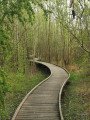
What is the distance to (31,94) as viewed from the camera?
28.1 feet

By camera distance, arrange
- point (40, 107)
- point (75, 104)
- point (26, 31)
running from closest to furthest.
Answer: point (40, 107) → point (75, 104) → point (26, 31)

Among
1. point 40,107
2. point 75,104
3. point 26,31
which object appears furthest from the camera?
point 26,31

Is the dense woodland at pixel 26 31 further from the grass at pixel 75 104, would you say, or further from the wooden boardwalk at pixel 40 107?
the grass at pixel 75 104

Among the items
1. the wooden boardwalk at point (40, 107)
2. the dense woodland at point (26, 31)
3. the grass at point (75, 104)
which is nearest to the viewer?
the dense woodland at point (26, 31)

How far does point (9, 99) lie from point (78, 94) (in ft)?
12.9

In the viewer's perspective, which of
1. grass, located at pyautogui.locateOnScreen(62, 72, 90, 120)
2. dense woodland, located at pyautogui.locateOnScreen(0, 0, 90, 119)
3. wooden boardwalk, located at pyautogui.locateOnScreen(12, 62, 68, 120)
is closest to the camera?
dense woodland, located at pyautogui.locateOnScreen(0, 0, 90, 119)

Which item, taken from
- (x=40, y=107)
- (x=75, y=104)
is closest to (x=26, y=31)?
(x=75, y=104)

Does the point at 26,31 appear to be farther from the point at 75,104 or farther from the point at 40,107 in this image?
the point at 40,107

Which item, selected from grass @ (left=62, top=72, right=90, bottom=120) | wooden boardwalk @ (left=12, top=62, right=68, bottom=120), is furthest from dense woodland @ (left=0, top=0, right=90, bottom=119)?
grass @ (left=62, top=72, right=90, bottom=120)

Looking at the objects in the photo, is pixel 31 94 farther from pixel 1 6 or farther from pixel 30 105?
pixel 1 6

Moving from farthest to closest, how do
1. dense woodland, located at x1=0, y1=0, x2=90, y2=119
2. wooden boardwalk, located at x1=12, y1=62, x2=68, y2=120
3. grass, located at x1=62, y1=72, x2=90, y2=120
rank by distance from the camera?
grass, located at x1=62, y1=72, x2=90, y2=120
wooden boardwalk, located at x1=12, y1=62, x2=68, y2=120
dense woodland, located at x1=0, y1=0, x2=90, y2=119

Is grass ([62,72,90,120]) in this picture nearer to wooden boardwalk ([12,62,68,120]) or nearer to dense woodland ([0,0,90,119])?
wooden boardwalk ([12,62,68,120])

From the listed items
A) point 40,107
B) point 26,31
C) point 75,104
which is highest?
point 26,31

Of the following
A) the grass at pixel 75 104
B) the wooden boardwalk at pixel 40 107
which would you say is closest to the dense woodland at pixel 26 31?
the wooden boardwalk at pixel 40 107
